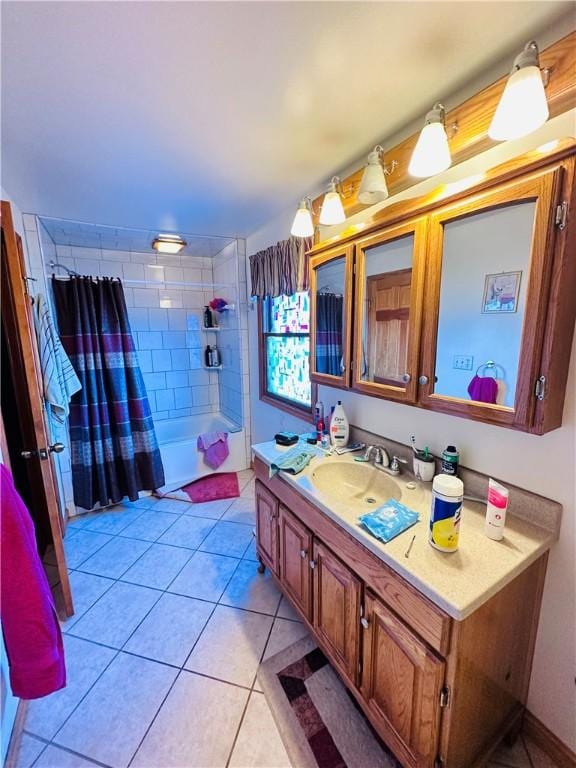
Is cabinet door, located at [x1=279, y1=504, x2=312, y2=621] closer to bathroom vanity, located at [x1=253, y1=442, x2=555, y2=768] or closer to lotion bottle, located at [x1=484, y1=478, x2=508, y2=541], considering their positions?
bathroom vanity, located at [x1=253, y1=442, x2=555, y2=768]

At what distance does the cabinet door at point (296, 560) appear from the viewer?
138 cm

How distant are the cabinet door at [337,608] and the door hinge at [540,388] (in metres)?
0.82

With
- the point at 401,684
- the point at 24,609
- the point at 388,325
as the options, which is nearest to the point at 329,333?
the point at 388,325

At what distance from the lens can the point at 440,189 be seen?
105cm

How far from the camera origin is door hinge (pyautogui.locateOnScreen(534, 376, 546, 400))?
2.83 ft

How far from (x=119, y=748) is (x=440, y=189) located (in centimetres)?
227

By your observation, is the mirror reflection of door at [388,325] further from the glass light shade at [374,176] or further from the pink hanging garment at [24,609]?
the pink hanging garment at [24,609]

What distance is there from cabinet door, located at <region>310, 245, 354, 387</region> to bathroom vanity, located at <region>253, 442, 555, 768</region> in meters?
0.59

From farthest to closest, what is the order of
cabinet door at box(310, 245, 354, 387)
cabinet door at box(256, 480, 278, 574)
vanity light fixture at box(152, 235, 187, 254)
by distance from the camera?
1. vanity light fixture at box(152, 235, 187, 254)
2. cabinet door at box(256, 480, 278, 574)
3. cabinet door at box(310, 245, 354, 387)

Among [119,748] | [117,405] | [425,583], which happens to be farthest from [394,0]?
[117,405]

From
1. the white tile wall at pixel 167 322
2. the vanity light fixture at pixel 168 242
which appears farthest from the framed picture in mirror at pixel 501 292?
the white tile wall at pixel 167 322

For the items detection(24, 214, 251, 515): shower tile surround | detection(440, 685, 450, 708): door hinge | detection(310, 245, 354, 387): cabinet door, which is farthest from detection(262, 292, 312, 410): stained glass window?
detection(440, 685, 450, 708): door hinge

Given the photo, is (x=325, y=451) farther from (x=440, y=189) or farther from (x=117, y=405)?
(x=117, y=405)

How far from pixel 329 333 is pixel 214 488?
2.03m
